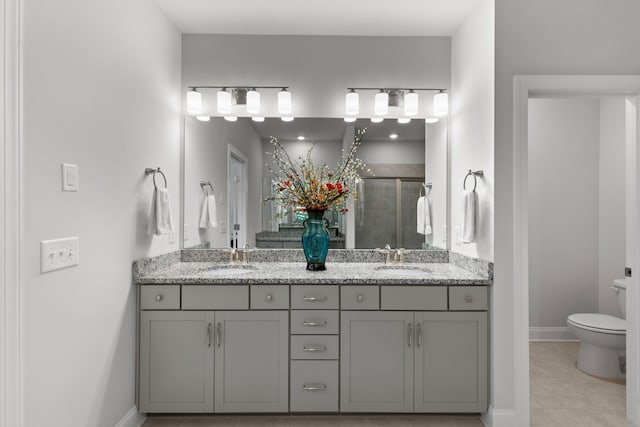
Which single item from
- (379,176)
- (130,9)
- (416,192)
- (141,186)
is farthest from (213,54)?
(416,192)

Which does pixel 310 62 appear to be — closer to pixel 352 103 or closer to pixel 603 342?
pixel 352 103

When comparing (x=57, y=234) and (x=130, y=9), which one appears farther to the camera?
(x=130, y=9)

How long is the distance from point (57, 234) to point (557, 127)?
3962mm

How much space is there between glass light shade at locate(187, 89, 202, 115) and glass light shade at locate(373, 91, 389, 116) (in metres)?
1.29

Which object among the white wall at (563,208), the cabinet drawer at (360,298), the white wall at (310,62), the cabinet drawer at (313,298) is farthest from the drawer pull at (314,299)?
the white wall at (563,208)

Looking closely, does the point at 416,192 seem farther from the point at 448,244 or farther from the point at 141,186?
the point at 141,186

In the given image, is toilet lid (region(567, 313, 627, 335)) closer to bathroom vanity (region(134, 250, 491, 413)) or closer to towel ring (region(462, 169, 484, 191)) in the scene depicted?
bathroom vanity (region(134, 250, 491, 413))

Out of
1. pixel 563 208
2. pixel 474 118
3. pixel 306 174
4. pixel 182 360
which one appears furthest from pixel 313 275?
pixel 563 208

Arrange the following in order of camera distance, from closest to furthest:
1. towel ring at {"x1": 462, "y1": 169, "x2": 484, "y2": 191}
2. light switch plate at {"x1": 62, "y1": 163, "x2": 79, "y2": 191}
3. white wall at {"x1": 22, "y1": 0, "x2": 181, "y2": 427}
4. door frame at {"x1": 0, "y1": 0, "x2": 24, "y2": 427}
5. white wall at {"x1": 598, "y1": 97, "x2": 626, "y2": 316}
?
1. door frame at {"x1": 0, "y1": 0, "x2": 24, "y2": 427}
2. white wall at {"x1": 22, "y1": 0, "x2": 181, "y2": 427}
3. light switch plate at {"x1": 62, "y1": 163, "x2": 79, "y2": 191}
4. towel ring at {"x1": 462, "y1": 169, "x2": 484, "y2": 191}
5. white wall at {"x1": 598, "y1": 97, "x2": 626, "y2": 316}

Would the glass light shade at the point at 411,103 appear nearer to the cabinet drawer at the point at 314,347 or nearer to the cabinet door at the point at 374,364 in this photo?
the cabinet door at the point at 374,364

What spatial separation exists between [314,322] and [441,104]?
1.78 metres

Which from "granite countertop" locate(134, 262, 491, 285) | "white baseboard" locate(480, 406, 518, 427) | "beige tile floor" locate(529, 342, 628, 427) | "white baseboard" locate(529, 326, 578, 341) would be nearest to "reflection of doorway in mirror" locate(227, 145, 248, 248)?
"granite countertop" locate(134, 262, 491, 285)

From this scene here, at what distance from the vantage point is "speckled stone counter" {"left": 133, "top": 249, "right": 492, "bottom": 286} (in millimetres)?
2230

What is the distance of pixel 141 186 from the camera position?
2266 mm
